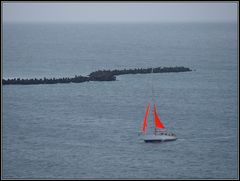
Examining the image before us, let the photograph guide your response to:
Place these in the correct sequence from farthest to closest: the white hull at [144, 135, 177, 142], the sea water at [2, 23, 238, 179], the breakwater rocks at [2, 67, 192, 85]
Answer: the breakwater rocks at [2, 67, 192, 85] → the white hull at [144, 135, 177, 142] → the sea water at [2, 23, 238, 179]

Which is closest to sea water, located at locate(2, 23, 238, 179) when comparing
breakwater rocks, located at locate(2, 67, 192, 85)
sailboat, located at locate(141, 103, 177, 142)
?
sailboat, located at locate(141, 103, 177, 142)

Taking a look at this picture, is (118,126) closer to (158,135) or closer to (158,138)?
(158,135)

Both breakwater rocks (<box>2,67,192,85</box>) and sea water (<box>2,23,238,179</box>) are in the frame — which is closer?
sea water (<box>2,23,238,179</box>)

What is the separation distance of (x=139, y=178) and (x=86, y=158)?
489cm

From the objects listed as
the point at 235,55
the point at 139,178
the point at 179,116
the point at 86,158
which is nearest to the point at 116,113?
the point at 179,116

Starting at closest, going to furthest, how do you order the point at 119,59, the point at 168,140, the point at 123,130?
the point at 168,140
the point at 123,130
the point at 119,59

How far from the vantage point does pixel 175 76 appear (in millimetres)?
78812

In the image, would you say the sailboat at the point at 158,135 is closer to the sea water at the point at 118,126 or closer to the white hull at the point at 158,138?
the white hull at the point at 158,138

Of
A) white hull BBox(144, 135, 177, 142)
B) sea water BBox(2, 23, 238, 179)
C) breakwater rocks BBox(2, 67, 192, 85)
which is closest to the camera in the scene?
sea water BBox(2, 23, 238, 179)

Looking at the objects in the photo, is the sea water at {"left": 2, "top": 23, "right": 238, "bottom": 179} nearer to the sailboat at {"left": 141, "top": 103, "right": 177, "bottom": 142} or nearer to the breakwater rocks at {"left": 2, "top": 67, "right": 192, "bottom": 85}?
the sailboat at {"left": 141, "top": 103, "right": 177, "bottom": 142}

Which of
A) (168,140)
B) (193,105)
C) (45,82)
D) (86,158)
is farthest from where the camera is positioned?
(45,82)

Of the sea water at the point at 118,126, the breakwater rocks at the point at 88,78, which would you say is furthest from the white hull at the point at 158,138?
the breakwater rocks at the point at 88,78

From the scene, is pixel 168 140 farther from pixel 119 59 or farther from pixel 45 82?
pixel 119 59

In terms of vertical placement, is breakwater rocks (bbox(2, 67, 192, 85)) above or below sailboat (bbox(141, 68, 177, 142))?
above
